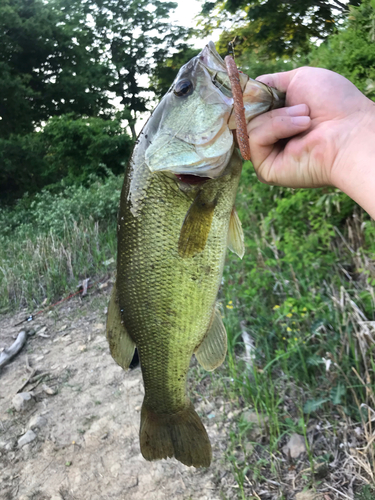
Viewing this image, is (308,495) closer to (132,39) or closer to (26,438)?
(26,438)

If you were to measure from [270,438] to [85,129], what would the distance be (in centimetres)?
1255

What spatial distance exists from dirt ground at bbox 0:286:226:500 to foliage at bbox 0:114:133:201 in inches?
357

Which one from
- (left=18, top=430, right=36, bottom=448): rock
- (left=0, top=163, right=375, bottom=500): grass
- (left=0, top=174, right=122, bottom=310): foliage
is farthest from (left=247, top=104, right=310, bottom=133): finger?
(left=0, top=174, right=122, bottom=310): foliage

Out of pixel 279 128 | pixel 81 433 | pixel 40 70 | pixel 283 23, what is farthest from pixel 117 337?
pixel 40 70

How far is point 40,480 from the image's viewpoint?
8.54 ft

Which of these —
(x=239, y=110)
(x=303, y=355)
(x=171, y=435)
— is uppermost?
(x=239, y=110)

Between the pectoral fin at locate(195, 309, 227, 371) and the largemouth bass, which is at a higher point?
the largemouth bass

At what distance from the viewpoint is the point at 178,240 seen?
131 centimetres

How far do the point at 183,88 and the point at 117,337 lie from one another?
3.18ft

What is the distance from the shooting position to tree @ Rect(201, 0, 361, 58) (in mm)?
6949

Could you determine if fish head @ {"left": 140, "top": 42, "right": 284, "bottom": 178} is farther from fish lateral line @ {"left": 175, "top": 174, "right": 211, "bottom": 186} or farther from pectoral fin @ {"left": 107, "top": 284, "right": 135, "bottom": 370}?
pectoral fin @ {"left": 107, "top": 284, "right": 135, "bottom": 370}

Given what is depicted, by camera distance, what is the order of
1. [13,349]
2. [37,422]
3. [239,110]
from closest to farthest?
[239,110]
[37,422]
[13,349]

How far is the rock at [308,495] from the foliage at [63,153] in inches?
447

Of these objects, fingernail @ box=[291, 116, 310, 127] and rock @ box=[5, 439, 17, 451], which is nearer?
fingernail @ box=[291, 116, 310, 127]
